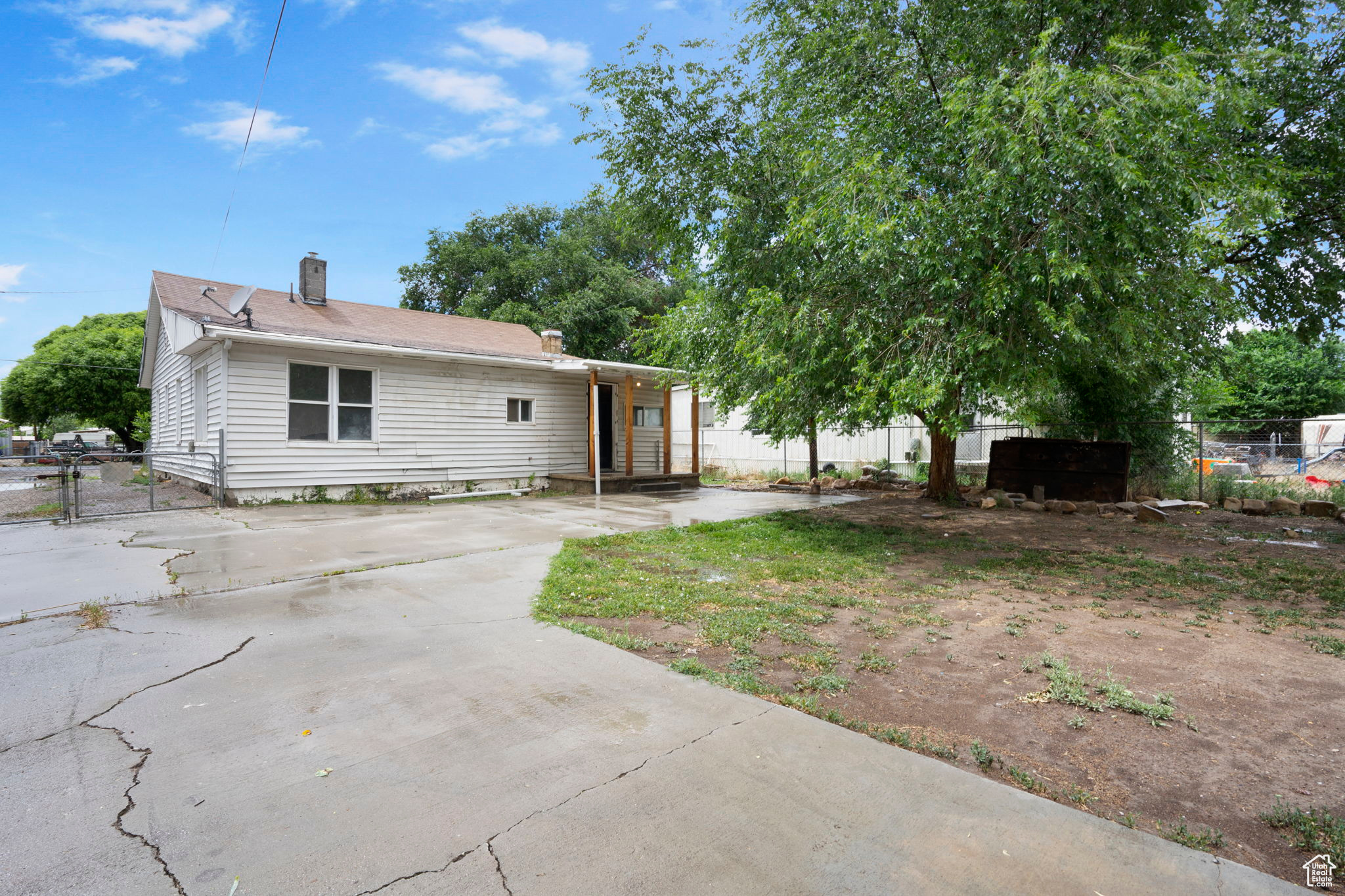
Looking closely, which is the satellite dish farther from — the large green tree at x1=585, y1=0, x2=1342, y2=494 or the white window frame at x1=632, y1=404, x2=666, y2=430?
the white window frame at x1=632, y1=404, x2=666, y2=430

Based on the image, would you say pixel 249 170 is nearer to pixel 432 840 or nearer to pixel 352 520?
pixel 352 520

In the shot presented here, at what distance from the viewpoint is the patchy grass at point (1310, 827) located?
2131 millimetres

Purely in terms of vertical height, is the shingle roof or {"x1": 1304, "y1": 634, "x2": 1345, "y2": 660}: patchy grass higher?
the shingle roof

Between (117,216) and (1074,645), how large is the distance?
2216 cm

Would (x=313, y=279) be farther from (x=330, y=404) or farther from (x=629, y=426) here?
(x=629, y=426)

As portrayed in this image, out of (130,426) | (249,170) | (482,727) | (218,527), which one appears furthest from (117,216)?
(482,727)

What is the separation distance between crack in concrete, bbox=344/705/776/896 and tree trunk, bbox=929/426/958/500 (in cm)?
1010

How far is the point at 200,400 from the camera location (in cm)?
1201

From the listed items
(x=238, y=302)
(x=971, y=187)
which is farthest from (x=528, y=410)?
(x=971, y=187)

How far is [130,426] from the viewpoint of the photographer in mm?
29781

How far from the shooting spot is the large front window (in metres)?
11.3

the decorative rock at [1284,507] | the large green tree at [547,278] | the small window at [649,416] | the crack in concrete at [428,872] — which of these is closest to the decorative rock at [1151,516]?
the decorative rock at [1284,507]

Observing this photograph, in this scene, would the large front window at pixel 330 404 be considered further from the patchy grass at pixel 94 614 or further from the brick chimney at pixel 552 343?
the patchy grass at pixel 94 614

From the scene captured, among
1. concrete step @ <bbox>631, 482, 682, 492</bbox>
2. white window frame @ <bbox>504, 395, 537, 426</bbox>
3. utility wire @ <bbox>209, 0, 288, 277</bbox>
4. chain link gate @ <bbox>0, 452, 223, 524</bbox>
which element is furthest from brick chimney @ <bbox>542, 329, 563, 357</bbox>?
chain link gate @ <bbox>0, 452, 223, 524</bbox>
